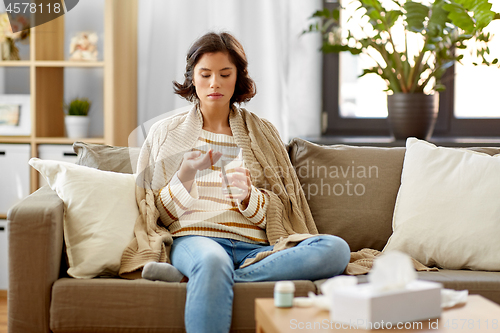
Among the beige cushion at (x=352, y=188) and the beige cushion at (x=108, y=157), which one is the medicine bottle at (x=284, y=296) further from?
the beige cushion at (x=108, y=157)

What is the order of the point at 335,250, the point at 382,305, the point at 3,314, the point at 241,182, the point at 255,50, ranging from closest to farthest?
1. the point at 382,305
2. the point at 335,250
3. the point at 241,182
4. the point at 3,314
5. the point at 255,50

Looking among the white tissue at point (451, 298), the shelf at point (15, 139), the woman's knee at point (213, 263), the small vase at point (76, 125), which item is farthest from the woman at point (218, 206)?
the shelf at point (15, 139)

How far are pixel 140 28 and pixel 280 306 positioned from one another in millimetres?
2113

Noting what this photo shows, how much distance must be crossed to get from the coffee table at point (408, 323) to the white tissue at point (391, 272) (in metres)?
0.07

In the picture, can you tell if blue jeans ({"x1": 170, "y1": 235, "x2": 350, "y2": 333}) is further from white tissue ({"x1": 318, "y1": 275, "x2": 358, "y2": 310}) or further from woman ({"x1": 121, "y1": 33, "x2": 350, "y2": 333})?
white tissue ({"x1": 318, "y1": 275, "x2": 358, "y2": 310})

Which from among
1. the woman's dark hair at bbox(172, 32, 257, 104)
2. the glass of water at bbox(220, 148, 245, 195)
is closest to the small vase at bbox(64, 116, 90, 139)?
the woman's dark hair at bbox(172, 32, 257, 104)

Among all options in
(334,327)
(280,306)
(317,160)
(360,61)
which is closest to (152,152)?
(317,160)

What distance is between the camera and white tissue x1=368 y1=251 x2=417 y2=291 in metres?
0.89

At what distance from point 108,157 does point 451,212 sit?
1254mm

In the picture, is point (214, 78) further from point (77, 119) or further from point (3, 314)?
point (3, 314)

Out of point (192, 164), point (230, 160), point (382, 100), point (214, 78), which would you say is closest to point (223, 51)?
point (214, 78)

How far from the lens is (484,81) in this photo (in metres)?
2.79

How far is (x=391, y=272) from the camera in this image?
90 cm

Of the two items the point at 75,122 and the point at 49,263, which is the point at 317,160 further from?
the point at 75,122
